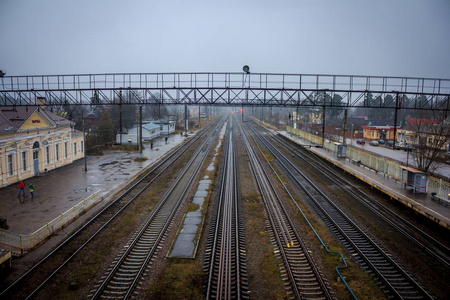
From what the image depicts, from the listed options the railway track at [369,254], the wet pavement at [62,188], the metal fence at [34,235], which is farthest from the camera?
the wet pavement at [62,188]

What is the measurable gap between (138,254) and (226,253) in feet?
11.0

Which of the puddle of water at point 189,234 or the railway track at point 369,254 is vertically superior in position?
the railway track at point 369,254

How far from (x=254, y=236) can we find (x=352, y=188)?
11.4 meters

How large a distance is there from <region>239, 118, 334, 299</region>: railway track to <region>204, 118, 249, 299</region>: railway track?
1.45m

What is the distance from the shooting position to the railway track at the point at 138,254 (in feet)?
29.5

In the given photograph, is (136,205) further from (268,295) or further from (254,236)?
(268,295)

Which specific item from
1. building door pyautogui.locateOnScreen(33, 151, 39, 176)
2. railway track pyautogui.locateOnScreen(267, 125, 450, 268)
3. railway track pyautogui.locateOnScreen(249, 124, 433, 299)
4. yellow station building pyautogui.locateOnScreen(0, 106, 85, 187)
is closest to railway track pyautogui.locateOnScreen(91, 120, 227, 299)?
railway track pyautogui.locateOnScreen(249, 124, 433, 299)

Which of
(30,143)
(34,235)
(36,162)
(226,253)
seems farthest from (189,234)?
(36,162)

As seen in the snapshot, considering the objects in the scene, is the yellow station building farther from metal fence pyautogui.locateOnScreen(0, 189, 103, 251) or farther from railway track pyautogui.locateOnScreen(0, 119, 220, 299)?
metal fence pyautogui.locateOnScreen(0, 189, 103, 251)

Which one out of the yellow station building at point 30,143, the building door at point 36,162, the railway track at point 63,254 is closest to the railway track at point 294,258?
the railway track at point 63,254

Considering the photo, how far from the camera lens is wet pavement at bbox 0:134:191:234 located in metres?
15.2

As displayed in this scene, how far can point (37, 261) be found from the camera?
10.7m

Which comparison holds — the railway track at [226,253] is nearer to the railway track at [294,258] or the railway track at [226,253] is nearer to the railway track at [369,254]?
the railway track at [294,258]

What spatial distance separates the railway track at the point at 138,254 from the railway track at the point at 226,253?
222 centimetres
